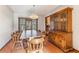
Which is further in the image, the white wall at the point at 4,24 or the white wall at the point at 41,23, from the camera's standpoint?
the white wall at the point at 41,23

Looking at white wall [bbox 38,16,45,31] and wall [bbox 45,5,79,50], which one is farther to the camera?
white wall [bbox 38,16,45,31]

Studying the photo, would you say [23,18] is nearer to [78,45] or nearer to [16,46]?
[16,46]

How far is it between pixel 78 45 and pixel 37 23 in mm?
2008

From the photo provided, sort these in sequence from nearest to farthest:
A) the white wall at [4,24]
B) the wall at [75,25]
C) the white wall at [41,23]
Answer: the wall at [75,25], the white wall at [4,24], the white wall at [41,23]

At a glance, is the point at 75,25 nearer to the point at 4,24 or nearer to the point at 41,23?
the point at 41,23

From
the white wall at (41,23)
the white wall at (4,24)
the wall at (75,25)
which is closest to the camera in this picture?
the wall at (75,25)

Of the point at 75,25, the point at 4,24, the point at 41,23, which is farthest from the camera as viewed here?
the point at 41,23

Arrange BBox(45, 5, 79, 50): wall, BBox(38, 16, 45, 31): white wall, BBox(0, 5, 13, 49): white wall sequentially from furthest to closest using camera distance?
BBox(38, 16, 45, 31): white wall < BBox(0, 5, 13, 49): white wall < BBox(45, 5, 79, 50): wall

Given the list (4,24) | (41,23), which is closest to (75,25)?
(41,23)

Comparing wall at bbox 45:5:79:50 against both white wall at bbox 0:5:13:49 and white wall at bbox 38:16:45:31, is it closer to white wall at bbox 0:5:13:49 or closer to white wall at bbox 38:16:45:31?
white wall at bbox 38:16:45:31

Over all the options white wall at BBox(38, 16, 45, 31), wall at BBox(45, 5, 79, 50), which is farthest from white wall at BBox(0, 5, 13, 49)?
wall at BBox(45, 5, 79, 50)

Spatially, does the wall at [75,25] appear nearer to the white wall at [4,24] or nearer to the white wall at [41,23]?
the white wall at [41,23]

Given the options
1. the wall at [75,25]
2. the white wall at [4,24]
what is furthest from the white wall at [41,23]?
the wall at [75,25]
